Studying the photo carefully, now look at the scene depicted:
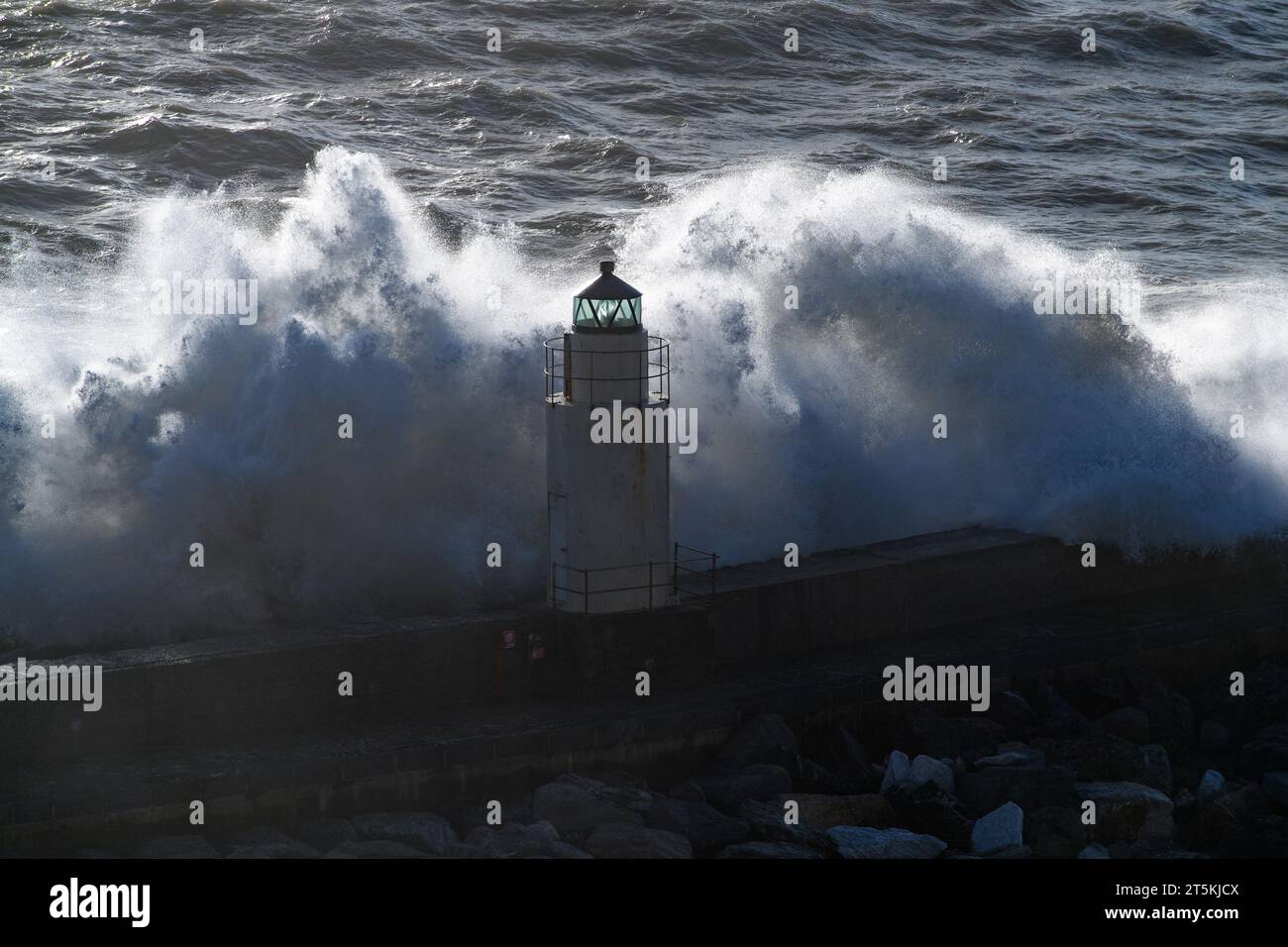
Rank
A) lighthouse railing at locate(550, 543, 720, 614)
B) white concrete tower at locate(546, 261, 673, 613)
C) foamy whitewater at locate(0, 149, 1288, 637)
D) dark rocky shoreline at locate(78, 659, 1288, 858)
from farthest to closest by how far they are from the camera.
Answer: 1. foamy whitewater at locate(0, 149, 1288, 637)
2. lighthouse railing at locate(550, 543, 720, 614)
3. white concrete tower at locate(546, 261, 673, 613)
4. dark rocky shoreline at locate(78, 659, 1288, 858)

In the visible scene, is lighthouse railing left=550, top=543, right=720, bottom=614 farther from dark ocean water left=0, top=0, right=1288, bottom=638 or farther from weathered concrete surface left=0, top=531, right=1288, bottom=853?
dark ocean water left=0, top=0, right=1288, bottom=638

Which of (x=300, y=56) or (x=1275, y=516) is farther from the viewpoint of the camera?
(x=300, y=56)

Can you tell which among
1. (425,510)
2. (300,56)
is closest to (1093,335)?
(425,510)

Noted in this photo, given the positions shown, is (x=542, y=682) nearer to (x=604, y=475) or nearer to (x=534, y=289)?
(x=604, y=475)

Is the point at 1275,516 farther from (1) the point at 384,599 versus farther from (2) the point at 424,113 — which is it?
(2) the point at 424,113

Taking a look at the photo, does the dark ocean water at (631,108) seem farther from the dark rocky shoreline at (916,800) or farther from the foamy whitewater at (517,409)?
the dark rocky shoreline at (916,800)

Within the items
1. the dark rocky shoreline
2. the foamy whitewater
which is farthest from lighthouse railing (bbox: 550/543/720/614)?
the foamy whitewater
